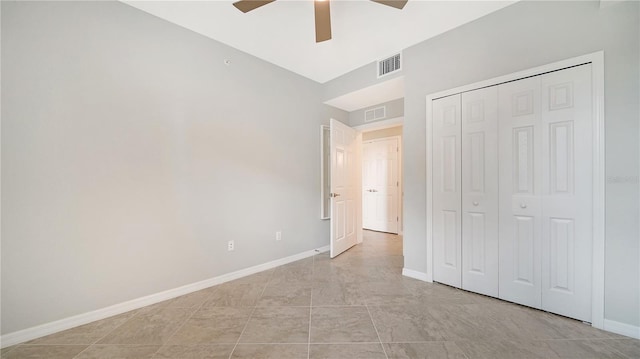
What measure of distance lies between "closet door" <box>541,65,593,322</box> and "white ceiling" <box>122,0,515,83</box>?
1.00 m

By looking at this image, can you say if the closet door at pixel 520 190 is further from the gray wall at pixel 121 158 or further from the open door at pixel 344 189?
the gray wall at pixel 121 158

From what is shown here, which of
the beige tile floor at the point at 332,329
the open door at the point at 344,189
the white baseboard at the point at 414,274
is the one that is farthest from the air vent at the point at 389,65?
the beige tile floor at the point at 332,329

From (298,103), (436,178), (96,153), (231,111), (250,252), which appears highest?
(298,103)

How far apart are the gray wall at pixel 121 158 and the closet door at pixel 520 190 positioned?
258 centimetres

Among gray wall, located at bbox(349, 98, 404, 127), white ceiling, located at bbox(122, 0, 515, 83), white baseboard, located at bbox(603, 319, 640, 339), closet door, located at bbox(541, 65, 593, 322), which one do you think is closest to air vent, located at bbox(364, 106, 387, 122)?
gray wall, located at bbox(349, 98, 404, 127)

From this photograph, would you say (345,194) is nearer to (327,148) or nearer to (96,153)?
(327,148)

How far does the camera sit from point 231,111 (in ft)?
8.59

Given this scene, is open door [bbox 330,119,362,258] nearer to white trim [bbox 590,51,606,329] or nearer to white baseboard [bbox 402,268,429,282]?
white baseboard [bbox 402,268,429,282]

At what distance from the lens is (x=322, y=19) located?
190 cm

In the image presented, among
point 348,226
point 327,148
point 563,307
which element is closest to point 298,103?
point 327,148

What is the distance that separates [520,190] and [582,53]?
115cm

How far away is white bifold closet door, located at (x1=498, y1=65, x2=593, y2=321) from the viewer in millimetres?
1701

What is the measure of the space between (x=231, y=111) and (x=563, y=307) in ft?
12.1

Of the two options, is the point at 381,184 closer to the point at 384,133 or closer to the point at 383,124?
the point at 384,133
